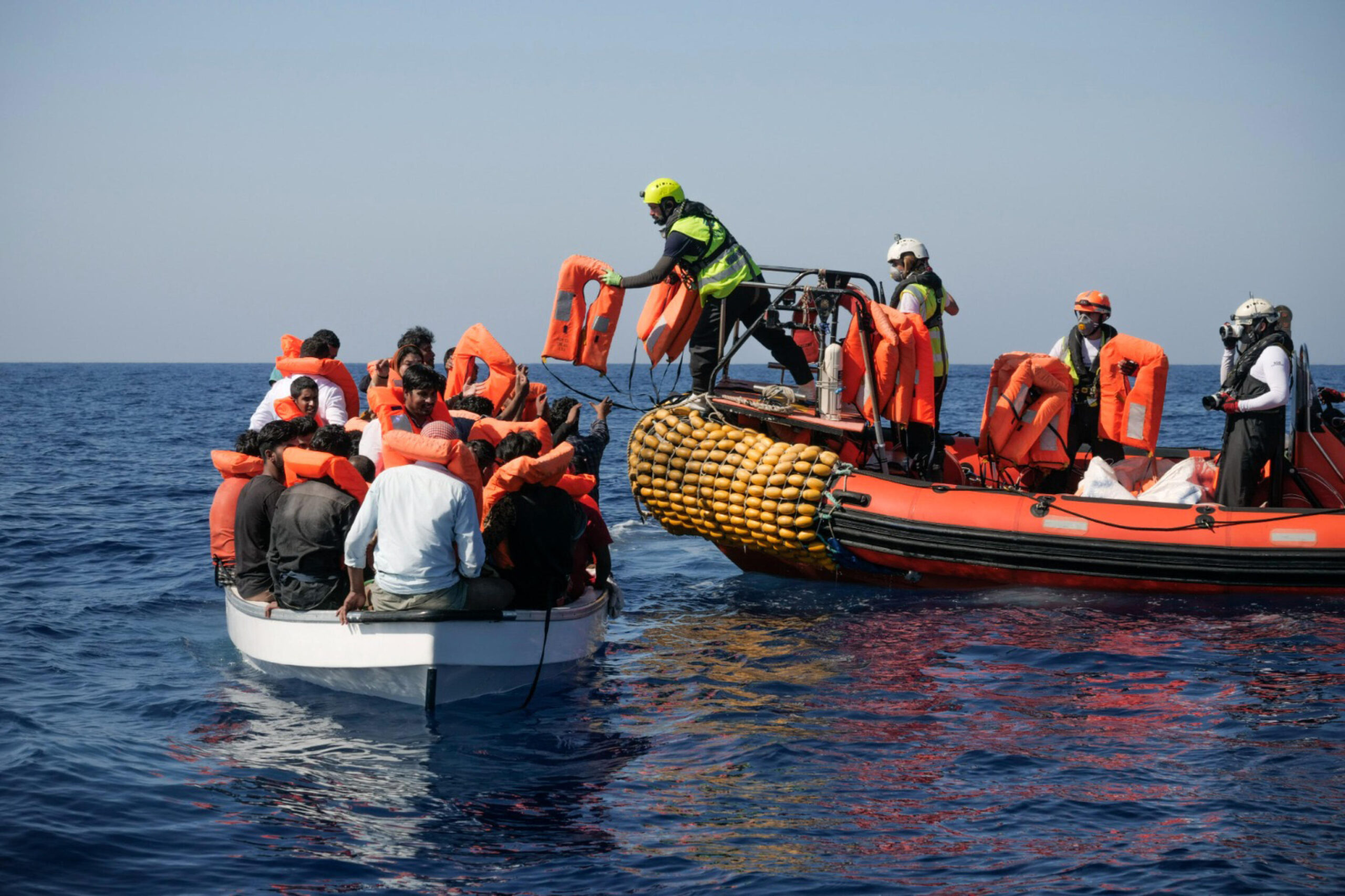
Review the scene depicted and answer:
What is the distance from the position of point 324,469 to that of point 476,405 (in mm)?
1892

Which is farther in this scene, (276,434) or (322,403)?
(322,403)

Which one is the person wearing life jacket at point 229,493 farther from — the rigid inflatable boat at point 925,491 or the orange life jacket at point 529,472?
the rigid inflatable boat at point 925,491

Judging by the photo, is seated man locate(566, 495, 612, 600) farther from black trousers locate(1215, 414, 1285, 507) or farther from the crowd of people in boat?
black trousers locate(1215, 414, 1285, 507)

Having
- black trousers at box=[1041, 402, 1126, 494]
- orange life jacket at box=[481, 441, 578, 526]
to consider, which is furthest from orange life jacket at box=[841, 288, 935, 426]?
orange life jacket at box=[481, 441, 578, 526]

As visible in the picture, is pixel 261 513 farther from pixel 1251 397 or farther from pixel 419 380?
pixel 1251 397

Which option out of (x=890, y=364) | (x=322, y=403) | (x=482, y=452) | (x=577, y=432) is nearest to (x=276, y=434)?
(x=482, y=452)

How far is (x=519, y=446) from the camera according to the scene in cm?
711

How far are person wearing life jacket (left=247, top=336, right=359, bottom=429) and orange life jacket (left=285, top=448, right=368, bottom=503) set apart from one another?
1862 millimetres

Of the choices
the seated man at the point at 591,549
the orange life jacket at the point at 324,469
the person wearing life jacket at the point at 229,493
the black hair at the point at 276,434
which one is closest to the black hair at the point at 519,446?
the seated man at the point at 591,549

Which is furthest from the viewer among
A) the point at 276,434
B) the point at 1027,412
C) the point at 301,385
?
the point at 1027,412

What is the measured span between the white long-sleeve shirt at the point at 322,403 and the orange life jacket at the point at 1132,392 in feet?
19.4

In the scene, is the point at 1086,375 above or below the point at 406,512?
above

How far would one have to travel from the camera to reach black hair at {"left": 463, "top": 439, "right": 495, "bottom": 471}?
7.35m

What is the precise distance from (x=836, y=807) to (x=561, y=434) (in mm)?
4000
